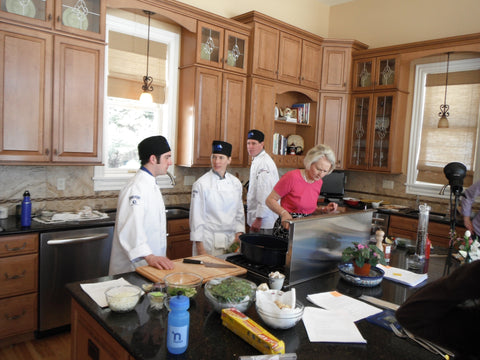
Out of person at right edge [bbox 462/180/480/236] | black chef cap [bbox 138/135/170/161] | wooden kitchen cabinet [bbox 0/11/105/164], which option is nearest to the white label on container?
black chef cap [bbox 138/135/170/161]

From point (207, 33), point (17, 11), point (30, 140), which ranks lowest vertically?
point (30, 140)

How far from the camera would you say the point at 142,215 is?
2287mm

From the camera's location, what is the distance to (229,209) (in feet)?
10.7

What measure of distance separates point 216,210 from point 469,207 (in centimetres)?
272

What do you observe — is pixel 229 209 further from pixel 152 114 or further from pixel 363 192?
pixel 363 192

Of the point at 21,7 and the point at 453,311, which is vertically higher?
the point at 21,7

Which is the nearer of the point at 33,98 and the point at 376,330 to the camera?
the point at 376,330

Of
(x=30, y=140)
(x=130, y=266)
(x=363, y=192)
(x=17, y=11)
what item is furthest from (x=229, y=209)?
(x=363, y=192)

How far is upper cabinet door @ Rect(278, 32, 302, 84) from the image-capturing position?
484cm

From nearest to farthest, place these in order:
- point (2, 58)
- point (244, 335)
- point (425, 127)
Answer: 1. point (244, 335)
2. point (2, 58)
3. point (425, 127)

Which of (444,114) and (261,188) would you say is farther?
(444,114)

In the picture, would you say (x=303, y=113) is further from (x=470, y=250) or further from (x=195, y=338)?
(x=195, y=338)

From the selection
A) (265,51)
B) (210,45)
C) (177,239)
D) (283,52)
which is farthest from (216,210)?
(283,52)

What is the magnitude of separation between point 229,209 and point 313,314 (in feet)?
5.80
